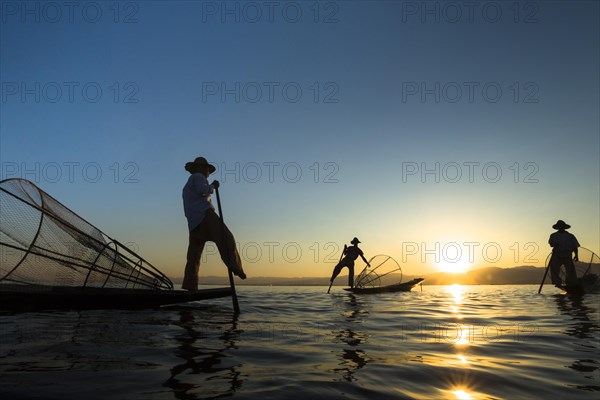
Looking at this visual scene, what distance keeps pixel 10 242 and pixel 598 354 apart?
9.08 m

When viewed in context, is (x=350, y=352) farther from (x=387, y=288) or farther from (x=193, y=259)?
(x=387, y=288)

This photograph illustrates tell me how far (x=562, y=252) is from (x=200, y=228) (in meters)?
15.0

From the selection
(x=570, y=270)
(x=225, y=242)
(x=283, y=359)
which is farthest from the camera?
(x=570, y=270)

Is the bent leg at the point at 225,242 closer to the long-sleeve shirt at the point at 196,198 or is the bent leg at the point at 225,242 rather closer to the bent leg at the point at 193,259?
the long-sleeve shirt at the point at 196,198

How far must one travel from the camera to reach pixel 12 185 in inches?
285

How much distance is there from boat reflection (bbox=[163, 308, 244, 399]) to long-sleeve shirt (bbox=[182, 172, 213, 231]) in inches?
136

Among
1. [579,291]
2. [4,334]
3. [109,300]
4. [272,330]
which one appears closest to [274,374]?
[272,330]

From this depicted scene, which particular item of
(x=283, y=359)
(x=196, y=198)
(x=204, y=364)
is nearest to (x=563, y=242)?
(x=196, y=198)

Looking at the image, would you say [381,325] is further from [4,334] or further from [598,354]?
[4,334]

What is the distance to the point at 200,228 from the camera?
912 centimetres

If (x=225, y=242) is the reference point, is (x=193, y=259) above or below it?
below

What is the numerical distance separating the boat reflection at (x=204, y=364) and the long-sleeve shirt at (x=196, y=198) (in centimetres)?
345

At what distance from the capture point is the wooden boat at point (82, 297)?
6.80 metres

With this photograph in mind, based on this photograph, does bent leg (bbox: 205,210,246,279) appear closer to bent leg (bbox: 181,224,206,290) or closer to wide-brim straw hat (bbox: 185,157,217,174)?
bent leg (bbox: 181,224,206,290)
